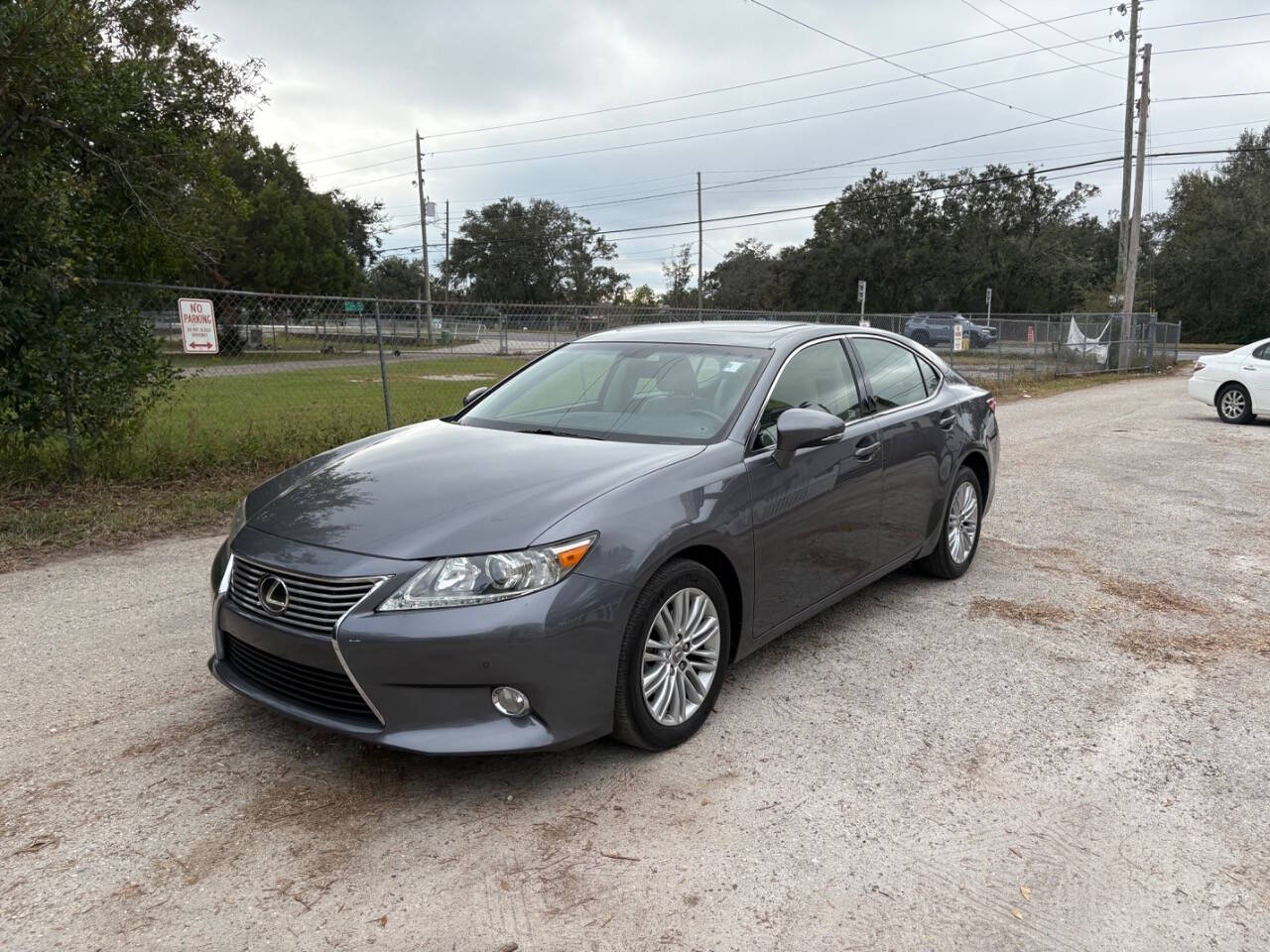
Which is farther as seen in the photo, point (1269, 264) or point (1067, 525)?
point (1269, 264)

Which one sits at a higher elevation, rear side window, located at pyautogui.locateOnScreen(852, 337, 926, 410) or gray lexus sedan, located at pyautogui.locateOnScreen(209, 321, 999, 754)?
rear side window, located at pyautogui.locateOnScreen(852, 337, 926, 410)

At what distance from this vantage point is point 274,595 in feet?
10.2

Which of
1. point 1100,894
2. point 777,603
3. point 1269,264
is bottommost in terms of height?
point 1100,894

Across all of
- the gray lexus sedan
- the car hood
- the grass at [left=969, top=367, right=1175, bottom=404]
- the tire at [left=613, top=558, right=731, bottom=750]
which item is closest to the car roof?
the gray lexus sedan

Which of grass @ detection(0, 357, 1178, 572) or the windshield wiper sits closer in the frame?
the windshield wiper

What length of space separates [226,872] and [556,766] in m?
1.13

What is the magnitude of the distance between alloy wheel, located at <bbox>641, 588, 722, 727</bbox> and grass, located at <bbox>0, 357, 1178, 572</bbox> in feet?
15.3

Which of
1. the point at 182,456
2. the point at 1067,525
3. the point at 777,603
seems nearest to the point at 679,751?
the point at 777,603

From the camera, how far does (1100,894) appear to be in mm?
2627

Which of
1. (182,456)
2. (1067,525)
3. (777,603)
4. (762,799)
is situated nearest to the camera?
(762,799)

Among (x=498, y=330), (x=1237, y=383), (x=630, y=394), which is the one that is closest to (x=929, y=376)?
(x=630, y=394)

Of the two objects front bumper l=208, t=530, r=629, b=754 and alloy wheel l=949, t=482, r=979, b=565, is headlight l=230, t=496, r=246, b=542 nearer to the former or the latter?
front bumper l=208, t=530, r=629, b=754

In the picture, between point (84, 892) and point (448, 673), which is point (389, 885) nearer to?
point (448, 673)

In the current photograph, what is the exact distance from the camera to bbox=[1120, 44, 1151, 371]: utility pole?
25.3 m
